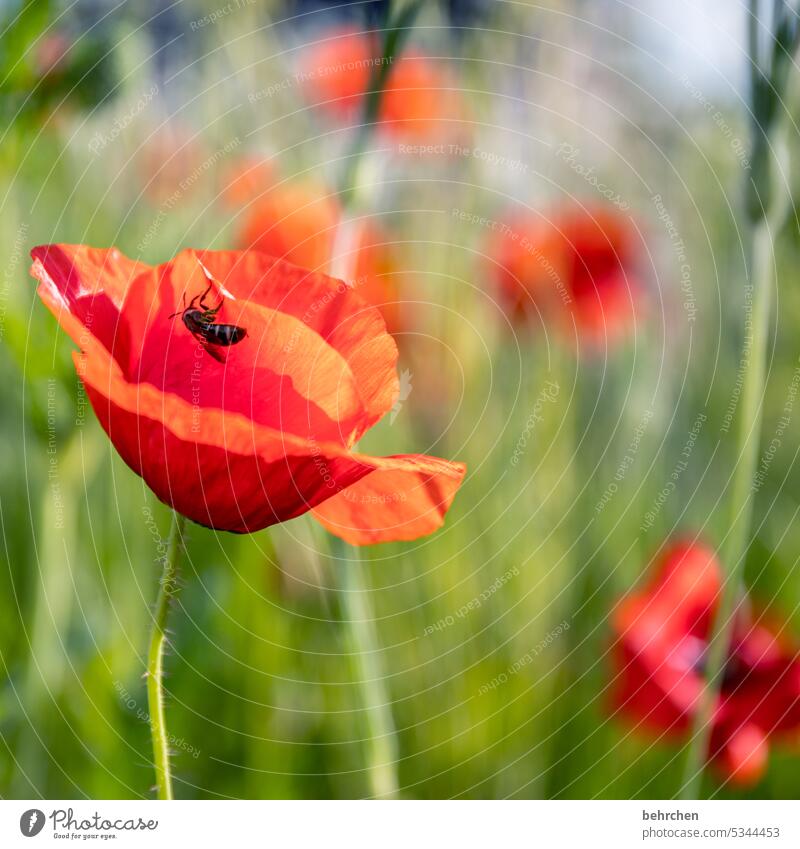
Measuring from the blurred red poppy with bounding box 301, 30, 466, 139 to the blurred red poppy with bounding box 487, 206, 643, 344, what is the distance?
0.24ft

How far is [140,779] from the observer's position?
0.41 m

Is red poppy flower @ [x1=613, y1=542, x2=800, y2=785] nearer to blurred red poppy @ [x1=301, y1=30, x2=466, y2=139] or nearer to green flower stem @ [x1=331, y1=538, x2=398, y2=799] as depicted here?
green flower stem @ [x1=331, y1=538, x2=398, y2=799]

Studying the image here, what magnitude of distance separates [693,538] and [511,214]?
0.22 meters

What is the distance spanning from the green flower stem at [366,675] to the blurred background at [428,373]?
0.03 meters

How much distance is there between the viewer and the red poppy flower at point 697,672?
1.39ft

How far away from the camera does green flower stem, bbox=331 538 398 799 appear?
0.37m

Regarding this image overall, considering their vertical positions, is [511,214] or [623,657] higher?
[511,214]

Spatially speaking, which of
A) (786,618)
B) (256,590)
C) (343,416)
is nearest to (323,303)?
(343,416)

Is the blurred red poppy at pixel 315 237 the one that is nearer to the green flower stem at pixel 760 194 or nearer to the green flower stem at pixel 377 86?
the green flower stem at pixel 377 86

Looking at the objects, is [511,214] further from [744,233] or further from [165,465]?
[165,465]

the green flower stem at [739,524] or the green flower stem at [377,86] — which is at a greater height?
the green flower stem at [377,86]

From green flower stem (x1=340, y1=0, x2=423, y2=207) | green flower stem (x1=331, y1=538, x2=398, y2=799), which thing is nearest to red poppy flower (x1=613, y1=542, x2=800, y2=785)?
green flower stem (x1=331, y1=538, x2=398, y2=799)
